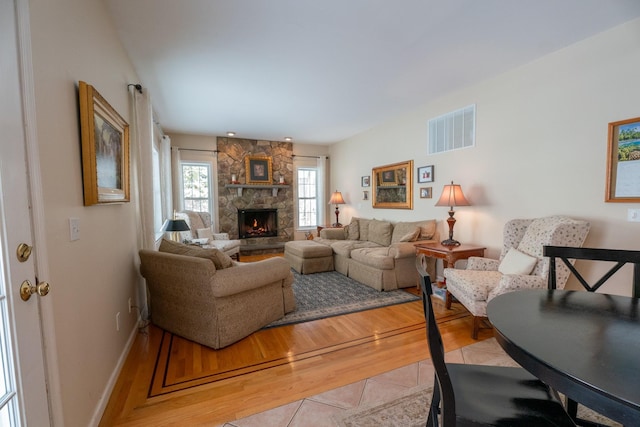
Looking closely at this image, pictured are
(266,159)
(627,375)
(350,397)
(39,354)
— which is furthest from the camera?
(266,159)

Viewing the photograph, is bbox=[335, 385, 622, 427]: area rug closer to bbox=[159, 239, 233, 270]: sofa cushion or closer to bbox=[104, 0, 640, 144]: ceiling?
bbox=[159, 239, 233, 270]: sofa cushion

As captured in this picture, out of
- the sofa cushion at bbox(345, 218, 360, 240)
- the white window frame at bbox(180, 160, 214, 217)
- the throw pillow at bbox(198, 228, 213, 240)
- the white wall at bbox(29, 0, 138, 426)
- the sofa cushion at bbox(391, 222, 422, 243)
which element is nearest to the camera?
the white wall at bbox(29, 0, 138, 426)

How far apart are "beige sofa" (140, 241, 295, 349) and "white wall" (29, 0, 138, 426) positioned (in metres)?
0.40

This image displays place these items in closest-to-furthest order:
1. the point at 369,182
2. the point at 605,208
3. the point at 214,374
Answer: the point at 214,374 < the point at 605,208 < the point at 369,182

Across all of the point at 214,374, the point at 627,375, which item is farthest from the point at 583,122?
the point at 214,374

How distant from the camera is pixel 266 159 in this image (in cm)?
638

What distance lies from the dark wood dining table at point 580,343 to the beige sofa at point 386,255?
7.68 feet

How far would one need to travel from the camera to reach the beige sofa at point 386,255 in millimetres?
3719

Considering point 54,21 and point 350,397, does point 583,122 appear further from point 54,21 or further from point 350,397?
point 54,21

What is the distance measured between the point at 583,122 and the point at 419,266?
2647mm

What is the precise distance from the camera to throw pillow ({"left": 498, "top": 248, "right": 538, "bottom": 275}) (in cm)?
248

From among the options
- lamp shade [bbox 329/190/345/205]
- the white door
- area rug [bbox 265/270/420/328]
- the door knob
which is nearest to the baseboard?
the white door

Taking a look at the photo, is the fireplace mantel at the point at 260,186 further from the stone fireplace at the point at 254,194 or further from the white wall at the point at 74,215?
the white wall at the point at 74,215

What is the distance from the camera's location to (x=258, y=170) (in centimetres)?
634
